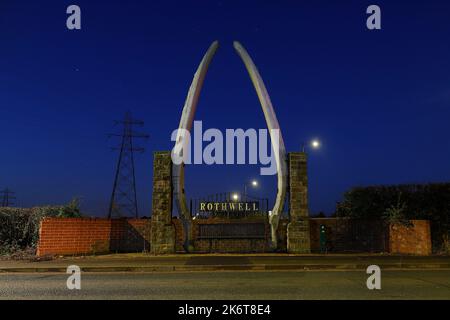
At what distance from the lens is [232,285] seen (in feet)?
32.2

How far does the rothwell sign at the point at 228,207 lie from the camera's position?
61.4ft

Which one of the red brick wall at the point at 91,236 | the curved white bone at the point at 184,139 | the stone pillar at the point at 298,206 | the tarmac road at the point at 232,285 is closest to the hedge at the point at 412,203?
the stone pillar at the point at 298,206

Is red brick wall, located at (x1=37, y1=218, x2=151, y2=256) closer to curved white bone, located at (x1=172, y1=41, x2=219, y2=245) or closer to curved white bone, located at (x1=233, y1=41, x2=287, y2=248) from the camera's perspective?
curved white bone, located at (x1=172, y1=41, x2=219, y2=245)

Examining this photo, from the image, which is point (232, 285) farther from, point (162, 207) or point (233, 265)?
point (162, 207)

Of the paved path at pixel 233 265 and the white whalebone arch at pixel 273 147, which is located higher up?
the white whalebone arch at pixel 273 147

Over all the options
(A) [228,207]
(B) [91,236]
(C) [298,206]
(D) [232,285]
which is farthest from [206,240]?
(D) [232,285]

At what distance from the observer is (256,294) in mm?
8633

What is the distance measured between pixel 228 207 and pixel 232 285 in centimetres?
891

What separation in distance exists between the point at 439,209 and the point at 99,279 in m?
14.0

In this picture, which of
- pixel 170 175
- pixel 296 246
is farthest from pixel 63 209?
pixel 296 246

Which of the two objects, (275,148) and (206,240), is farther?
(206,240)

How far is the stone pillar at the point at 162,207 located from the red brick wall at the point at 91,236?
→ 113 cm

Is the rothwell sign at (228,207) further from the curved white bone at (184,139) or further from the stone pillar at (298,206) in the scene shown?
the stone pillar at (298,206)
